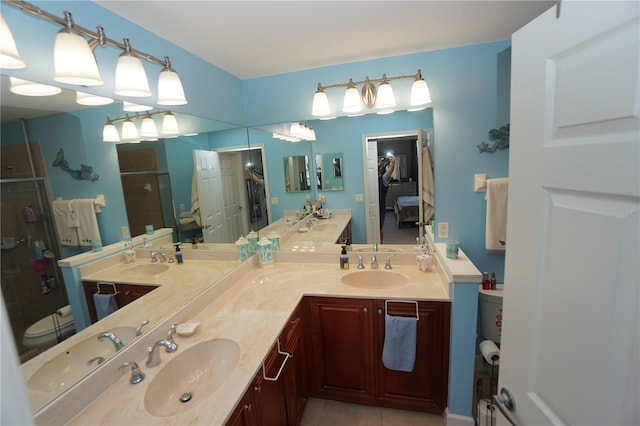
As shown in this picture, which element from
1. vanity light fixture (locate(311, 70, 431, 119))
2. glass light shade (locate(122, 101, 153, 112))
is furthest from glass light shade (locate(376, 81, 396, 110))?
glass light shade (locate(122, 101, 153, 112))

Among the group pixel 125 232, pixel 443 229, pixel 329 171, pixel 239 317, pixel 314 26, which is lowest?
pixel 239 317

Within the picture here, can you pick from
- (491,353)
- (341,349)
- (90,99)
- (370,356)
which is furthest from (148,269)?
(491,353)

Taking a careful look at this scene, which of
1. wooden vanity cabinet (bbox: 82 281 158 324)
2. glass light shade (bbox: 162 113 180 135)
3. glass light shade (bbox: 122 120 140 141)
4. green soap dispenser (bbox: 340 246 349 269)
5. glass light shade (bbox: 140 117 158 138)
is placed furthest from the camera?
green soap dispenser (bbox: 340 246 349 269)

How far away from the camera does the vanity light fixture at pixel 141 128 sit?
1228mm

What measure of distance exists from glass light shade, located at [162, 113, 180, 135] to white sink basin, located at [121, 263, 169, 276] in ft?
2.41

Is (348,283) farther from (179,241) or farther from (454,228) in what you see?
(179,241)

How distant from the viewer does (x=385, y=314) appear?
1748mm

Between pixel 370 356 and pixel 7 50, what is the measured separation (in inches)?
87.1

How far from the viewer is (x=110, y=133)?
122 cm

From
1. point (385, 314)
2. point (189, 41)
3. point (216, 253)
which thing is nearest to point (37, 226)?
point (216, 253)

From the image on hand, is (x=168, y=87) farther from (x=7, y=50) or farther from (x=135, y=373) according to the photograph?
(x=135, y=373)

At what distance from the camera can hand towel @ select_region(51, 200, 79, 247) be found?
98 cm

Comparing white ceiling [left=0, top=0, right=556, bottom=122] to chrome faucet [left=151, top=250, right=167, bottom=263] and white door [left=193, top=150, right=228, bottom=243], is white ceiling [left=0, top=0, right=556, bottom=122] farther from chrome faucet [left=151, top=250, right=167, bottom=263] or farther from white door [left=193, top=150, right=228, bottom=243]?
chrome faucet [left=151, top=250, right=167, bottom=263]

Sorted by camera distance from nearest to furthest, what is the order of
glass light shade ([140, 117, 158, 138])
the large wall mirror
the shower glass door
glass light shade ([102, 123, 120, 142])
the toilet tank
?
1. the shower glass door
2. glass light shade ([102, 123, 120, 142])
3. glass light shade ([140, 117, 158, 138])
4. the toilet tank
5. the large wall mirror
